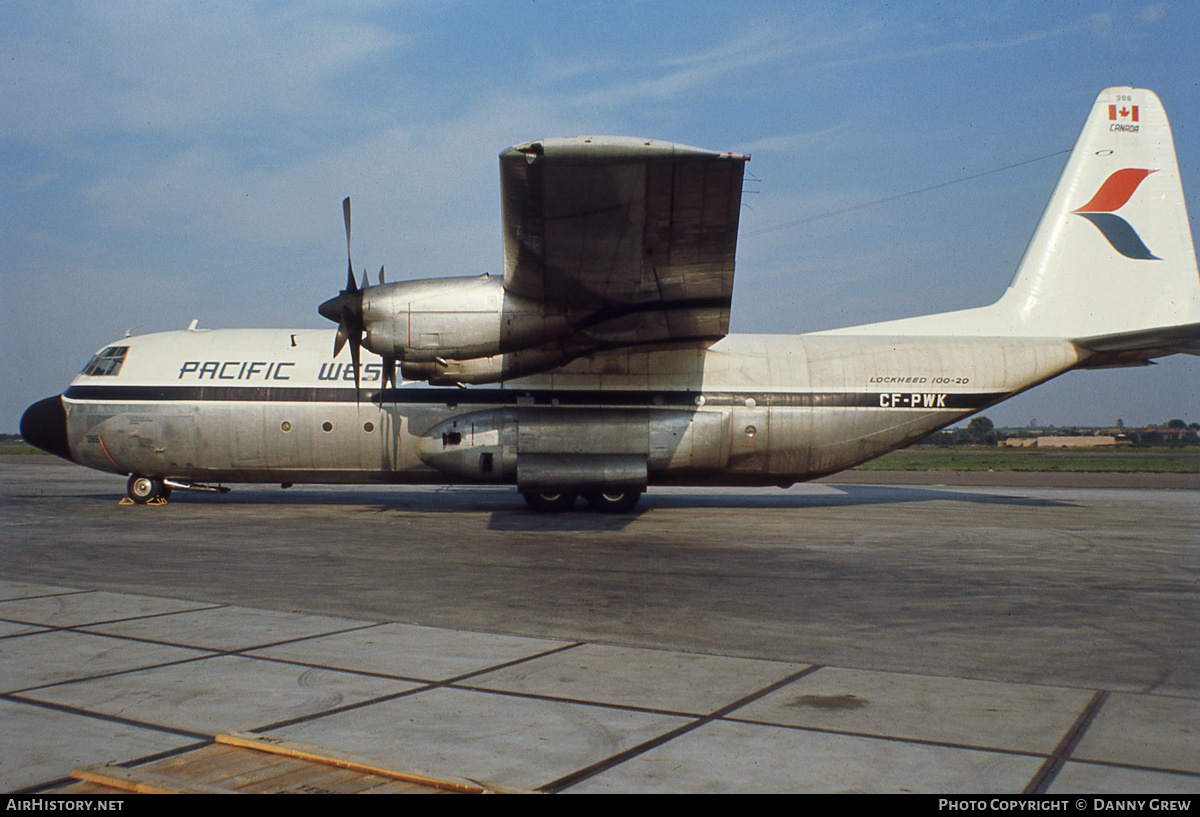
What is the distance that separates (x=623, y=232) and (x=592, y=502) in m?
7.58

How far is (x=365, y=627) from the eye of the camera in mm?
7039

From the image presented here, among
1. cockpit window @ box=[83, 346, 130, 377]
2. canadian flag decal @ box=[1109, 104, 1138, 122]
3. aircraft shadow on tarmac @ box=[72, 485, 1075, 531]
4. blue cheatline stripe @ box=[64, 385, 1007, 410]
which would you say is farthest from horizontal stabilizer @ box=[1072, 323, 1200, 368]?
cockpit window @ box=[83, 346, 130, 377]

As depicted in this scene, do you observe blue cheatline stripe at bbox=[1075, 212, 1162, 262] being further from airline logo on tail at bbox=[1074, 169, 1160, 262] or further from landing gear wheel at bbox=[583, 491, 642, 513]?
landing gear wheel at bbox=[583, 491, 642, 513]

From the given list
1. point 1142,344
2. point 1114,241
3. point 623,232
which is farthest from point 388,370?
point 1114,241

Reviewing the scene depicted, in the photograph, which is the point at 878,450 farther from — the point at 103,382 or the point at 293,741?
the point at 103,382

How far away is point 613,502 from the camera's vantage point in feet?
57.5

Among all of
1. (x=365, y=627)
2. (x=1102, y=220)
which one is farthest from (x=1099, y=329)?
(x=365, y=627)

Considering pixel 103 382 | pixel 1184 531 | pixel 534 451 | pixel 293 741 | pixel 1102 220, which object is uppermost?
pixel 1102 220

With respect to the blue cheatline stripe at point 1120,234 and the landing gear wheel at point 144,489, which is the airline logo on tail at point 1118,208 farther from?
the landing gear wheel at point 144,489

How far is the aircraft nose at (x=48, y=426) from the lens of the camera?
17.9m

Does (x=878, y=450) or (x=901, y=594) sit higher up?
(x=878, y=450)

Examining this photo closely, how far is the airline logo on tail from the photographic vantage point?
56.3 ft

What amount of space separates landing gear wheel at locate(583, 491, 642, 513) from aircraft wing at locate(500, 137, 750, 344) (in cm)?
367

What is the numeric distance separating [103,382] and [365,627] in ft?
46.4
